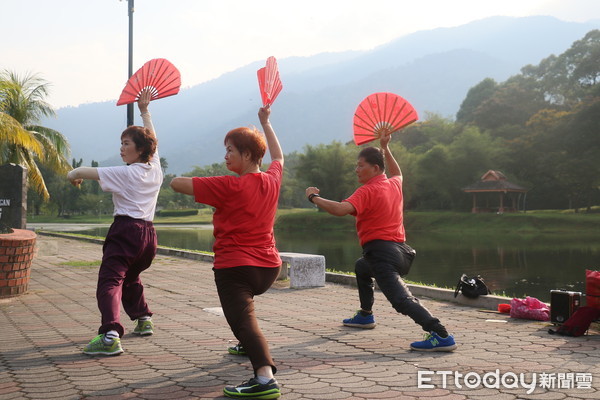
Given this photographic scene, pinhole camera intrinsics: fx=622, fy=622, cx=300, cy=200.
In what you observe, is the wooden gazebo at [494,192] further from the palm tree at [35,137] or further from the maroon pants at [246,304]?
the maroon pants at [246,304]

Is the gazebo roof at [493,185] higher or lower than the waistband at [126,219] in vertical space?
higher

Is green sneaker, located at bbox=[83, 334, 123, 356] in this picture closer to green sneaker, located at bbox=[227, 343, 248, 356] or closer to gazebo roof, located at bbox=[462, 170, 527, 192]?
green sneaker, located at bbox=[227, 343, 248, 356]

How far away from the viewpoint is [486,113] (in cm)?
6394

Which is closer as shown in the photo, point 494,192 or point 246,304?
point 246,304

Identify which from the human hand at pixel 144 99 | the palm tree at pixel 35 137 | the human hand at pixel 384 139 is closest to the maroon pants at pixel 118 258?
the human hand at pixel 144 99

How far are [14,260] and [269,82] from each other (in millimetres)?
4820

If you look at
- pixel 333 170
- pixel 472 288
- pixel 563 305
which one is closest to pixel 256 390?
pixel 563 305

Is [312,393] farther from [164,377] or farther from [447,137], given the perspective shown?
[447,137]

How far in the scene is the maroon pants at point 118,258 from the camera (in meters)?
4.64

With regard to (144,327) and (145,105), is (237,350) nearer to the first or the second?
(144,327)

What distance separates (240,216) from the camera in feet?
12.3

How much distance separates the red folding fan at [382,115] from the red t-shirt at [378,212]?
73cm

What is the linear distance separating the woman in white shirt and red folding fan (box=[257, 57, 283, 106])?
3.56 ft

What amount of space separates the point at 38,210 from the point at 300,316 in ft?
244
